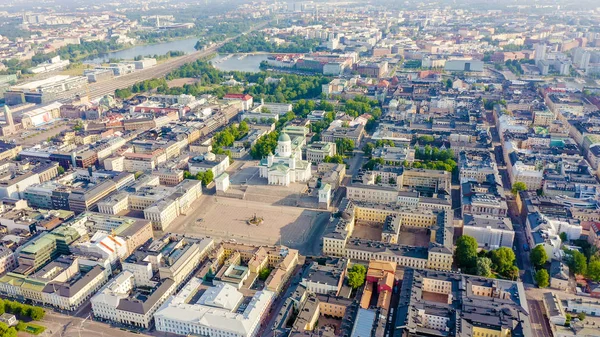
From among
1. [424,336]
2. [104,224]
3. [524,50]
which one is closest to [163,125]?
[104,224]

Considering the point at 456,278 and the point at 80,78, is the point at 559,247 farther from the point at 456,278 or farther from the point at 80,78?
the point at 80,78

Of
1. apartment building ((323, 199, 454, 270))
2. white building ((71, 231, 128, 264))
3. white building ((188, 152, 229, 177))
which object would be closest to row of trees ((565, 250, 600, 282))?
apartment building ((323, 199, 454, 270))

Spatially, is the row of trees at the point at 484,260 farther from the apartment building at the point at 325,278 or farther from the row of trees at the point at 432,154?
the row of trees at the point at 432,154

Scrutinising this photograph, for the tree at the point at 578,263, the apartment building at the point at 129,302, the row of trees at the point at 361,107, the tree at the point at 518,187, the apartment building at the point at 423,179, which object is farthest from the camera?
the row of trees at the point at 361,107

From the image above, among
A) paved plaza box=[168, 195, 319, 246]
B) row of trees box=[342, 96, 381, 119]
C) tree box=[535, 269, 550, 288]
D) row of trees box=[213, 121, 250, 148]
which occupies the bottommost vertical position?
paved plaza box=[168, 195, 319, 246]

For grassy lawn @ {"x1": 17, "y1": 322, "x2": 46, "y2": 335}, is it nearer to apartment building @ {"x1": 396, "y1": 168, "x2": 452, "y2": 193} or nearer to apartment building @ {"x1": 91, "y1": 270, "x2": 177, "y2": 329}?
apartment building @ {"x1": 91, "y1": 270, "x2": 177, "y2": 329}

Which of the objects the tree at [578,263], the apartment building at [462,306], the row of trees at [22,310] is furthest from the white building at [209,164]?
the tree at [578,263]

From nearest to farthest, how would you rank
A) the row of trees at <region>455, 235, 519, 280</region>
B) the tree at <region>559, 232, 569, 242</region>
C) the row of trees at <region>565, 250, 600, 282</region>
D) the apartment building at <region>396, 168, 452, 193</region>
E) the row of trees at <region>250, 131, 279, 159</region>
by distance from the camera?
the row of trees at <region>565, 250, 600, 282</region> < the row of trees at <region>455, 235, 519, 280</region> < the tree at <region>559, 232, 569, 242</region> < the apartment building at <region>396, 168, 452, 193</region> < the row of trees at <region>250, 131, 279, 159</region>

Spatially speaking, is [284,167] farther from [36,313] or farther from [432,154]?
[36,313]
